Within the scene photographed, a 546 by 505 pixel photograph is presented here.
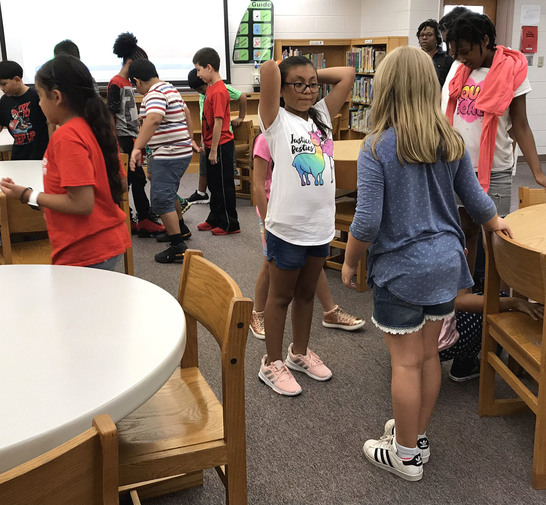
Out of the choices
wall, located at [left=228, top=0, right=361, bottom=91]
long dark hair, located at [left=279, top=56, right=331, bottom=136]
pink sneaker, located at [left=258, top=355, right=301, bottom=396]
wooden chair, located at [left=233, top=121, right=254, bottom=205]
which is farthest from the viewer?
wall, located at [left=228, top=0, right=361, bottom=91]

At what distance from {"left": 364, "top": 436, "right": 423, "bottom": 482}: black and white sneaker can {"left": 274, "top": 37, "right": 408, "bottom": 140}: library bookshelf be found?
5788 millimetres

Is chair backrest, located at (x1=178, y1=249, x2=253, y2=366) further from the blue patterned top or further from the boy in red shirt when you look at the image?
the boy in red shirt

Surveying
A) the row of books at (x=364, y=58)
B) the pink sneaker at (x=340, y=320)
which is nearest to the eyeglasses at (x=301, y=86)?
the pink sneaker at (x=340, y=320)

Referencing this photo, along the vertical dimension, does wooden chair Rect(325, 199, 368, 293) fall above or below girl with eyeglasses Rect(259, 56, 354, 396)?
below

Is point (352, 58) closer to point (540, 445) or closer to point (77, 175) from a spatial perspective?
point (77, 175)

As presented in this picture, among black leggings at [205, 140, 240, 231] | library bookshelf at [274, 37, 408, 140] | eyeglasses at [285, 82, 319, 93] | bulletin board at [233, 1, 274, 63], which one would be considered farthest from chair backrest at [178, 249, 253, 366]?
bulletin board at [233, 1, 274, 63]

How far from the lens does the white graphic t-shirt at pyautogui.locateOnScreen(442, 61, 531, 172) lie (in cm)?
281

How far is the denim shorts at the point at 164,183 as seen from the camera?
13.6ft

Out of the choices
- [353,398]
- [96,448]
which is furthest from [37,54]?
[96,448]

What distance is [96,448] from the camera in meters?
0.87

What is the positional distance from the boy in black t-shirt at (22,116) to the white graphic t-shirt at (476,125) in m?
2.41

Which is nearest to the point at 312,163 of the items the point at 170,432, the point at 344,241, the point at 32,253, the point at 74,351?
the point at 170,432

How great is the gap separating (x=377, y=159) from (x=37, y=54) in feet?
21.1

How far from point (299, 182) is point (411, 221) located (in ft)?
1.96
